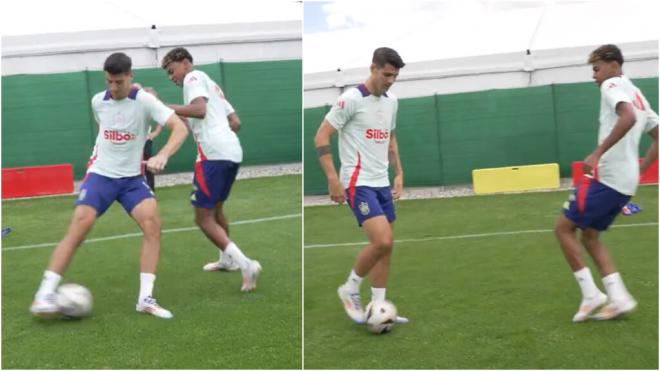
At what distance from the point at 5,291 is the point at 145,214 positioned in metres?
1.50

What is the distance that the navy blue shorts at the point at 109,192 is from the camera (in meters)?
4.91

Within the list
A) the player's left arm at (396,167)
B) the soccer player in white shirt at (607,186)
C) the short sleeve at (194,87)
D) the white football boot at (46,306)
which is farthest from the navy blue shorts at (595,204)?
the white football boot at (46,306)

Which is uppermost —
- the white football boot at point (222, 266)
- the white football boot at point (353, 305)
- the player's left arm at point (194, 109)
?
the player's left arm at point (194, 109)

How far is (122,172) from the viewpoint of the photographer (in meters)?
4.99

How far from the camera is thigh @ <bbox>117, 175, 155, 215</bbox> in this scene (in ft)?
16.4

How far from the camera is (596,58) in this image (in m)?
4.59

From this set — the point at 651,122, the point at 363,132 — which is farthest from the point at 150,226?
the point at 651,122

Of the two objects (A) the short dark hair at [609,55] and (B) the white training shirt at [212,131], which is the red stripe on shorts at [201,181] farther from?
(A) the short dark hair at [609,55]

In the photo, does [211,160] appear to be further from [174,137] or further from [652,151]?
[652,151]

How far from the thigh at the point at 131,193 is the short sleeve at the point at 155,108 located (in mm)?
537

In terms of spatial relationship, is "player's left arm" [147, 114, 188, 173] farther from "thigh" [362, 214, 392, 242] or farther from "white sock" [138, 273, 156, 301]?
"thigh" [362, 214, 392, 242]

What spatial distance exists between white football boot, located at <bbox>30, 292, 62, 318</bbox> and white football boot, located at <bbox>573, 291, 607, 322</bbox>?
3507 millimetres

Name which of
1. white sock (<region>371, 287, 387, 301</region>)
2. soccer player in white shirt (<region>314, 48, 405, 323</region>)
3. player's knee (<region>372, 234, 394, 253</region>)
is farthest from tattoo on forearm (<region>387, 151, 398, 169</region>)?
white sock (<region>371, 287, 387, 301</region>)

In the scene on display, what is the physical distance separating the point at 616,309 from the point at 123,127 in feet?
12.0
